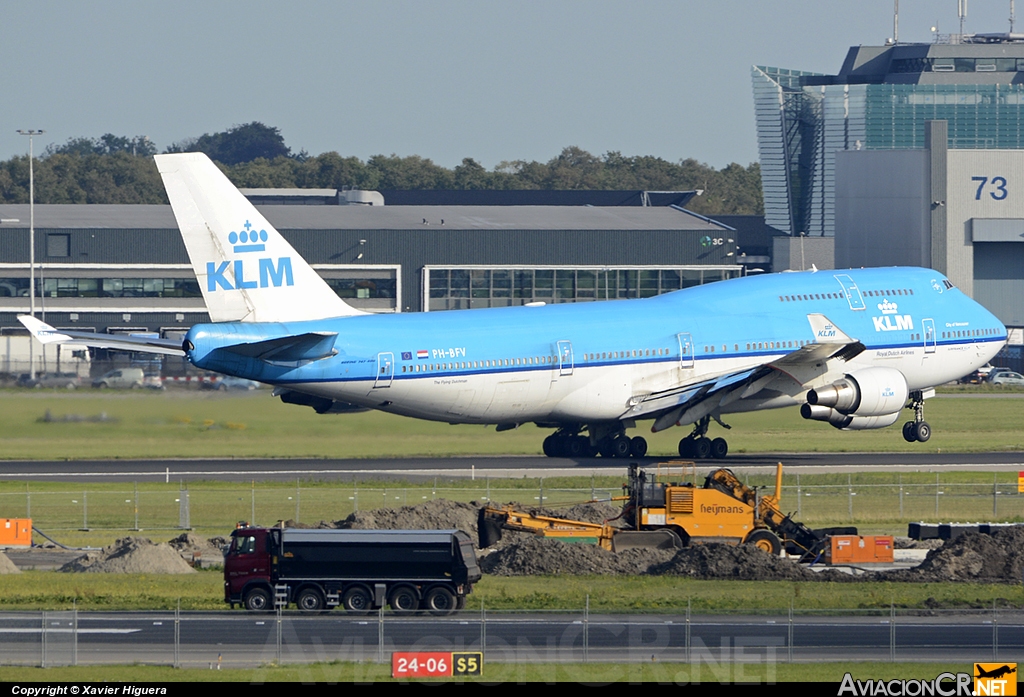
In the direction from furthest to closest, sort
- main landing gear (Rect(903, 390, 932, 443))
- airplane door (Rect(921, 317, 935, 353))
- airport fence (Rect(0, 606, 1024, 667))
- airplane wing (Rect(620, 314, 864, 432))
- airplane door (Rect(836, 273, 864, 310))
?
main landing gear (Rect(903, 390, 932, 443))
airplane door (Rect(921, 317, 935, 353))
airplane door (Rect(836, 273, 864, 310))
airplane wing (Rect(620, 314, 864, 432))
airport fence (Rect(0, 606, 1024, 667))

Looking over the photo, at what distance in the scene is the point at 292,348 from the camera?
169 ft

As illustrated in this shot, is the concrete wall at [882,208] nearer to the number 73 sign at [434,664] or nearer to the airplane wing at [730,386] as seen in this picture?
the airplane wing at [730,386]

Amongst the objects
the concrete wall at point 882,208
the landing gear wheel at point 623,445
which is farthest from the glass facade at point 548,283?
the landing gear wheel at point 623,445

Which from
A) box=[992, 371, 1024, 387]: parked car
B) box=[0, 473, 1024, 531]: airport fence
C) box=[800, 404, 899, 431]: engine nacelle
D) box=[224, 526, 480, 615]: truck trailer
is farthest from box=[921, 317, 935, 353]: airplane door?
box=[992, 371, 1024, 387]: parked car

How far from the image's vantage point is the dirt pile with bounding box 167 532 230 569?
4328cm

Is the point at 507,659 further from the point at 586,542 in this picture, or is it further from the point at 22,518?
the point at 22,518

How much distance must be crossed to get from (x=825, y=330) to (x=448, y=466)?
16439 mm

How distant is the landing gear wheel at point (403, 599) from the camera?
3369 centimetres

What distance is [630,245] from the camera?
5039 inches

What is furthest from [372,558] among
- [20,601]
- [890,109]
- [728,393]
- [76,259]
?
[890,109]

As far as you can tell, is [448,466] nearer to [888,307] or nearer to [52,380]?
[52,380]

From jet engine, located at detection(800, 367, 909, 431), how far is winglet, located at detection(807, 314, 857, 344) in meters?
1.86

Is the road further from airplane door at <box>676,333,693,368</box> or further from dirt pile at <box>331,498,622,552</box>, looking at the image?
dirt pile at <box>331,498,622,552</box>

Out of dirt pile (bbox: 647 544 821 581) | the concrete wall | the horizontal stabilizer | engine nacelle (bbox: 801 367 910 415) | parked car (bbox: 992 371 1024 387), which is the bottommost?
dirt pile (bbox: 647 544 821 581)
